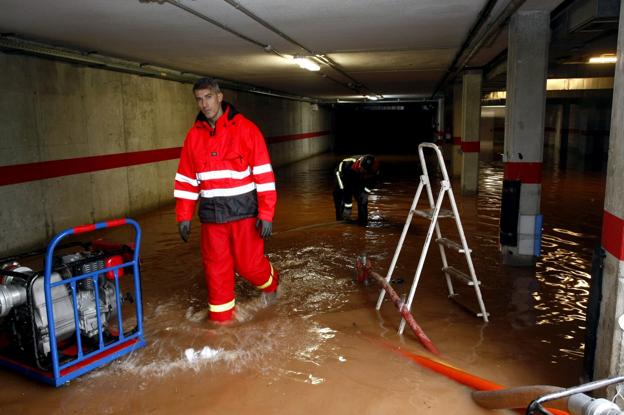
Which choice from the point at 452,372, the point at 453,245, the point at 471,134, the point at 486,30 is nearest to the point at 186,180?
the point at 453,245

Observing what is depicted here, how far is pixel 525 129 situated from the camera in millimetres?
5477

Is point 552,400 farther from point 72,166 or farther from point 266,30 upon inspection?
point 72,166

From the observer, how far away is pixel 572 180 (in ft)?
41.9

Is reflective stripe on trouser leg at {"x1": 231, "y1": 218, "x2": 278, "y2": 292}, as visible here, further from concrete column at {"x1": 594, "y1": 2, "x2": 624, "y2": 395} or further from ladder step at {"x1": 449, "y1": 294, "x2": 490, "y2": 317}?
concrete column at {"x1": 594, "y1": 2, "x2": 624, "y2": 395}

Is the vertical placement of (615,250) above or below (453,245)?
above

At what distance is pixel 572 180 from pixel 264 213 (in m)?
11.2

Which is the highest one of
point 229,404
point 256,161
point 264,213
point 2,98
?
point 2,98

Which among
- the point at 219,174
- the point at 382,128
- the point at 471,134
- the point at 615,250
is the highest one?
the point at 382,128

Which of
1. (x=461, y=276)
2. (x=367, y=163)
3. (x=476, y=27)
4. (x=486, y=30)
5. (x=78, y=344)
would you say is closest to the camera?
(x=78, y=344)

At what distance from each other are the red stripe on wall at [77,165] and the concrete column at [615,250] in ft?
20.8

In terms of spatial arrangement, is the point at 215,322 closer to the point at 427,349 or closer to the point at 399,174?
the point at 427,349

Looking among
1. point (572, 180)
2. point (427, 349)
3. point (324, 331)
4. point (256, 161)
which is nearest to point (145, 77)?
point (256, 161)

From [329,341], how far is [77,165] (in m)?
5.41

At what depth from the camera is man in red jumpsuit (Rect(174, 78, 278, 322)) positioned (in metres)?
3.92
